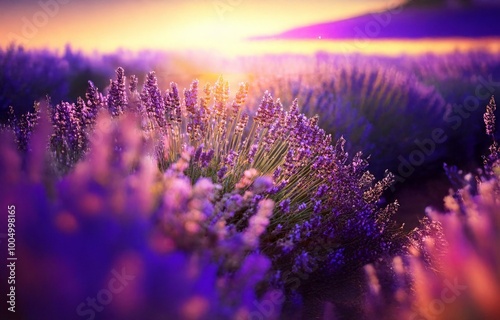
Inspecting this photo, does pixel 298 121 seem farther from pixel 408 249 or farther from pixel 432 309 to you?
pixel 432 309

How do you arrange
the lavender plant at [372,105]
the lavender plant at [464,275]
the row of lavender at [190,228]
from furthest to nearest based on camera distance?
the lavender plant at [372,105] < the lavender plant at [464,275] < the row of lavender at [190,228]

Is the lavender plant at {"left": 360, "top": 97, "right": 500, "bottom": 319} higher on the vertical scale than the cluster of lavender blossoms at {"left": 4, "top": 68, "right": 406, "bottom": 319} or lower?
lower

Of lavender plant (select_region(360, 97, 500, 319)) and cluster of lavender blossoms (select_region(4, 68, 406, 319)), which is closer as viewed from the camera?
cluster of lavender blossoms (select_region(4, 68, 406, 319))

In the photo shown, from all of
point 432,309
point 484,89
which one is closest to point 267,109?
point 432,309

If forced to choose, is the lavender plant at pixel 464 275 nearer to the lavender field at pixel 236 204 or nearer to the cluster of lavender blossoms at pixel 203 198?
the lavender field at pixel 236 204

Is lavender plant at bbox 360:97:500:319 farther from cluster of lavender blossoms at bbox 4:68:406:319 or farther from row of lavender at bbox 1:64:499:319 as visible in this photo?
cluster of lavender blossoms at bbox 4:68:406:319

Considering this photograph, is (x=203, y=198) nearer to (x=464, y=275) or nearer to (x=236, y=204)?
(x=236, y=204)

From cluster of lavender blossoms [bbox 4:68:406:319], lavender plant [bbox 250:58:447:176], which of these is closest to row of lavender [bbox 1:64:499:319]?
cluster of lavender blossoms [bbox 4:68:406:319]

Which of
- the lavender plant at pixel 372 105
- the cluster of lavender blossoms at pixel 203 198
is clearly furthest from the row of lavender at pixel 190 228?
the lavender plant at pixel 372 105

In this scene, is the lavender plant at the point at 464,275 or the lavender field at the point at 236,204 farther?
the lavender plant at the point at 464,275
